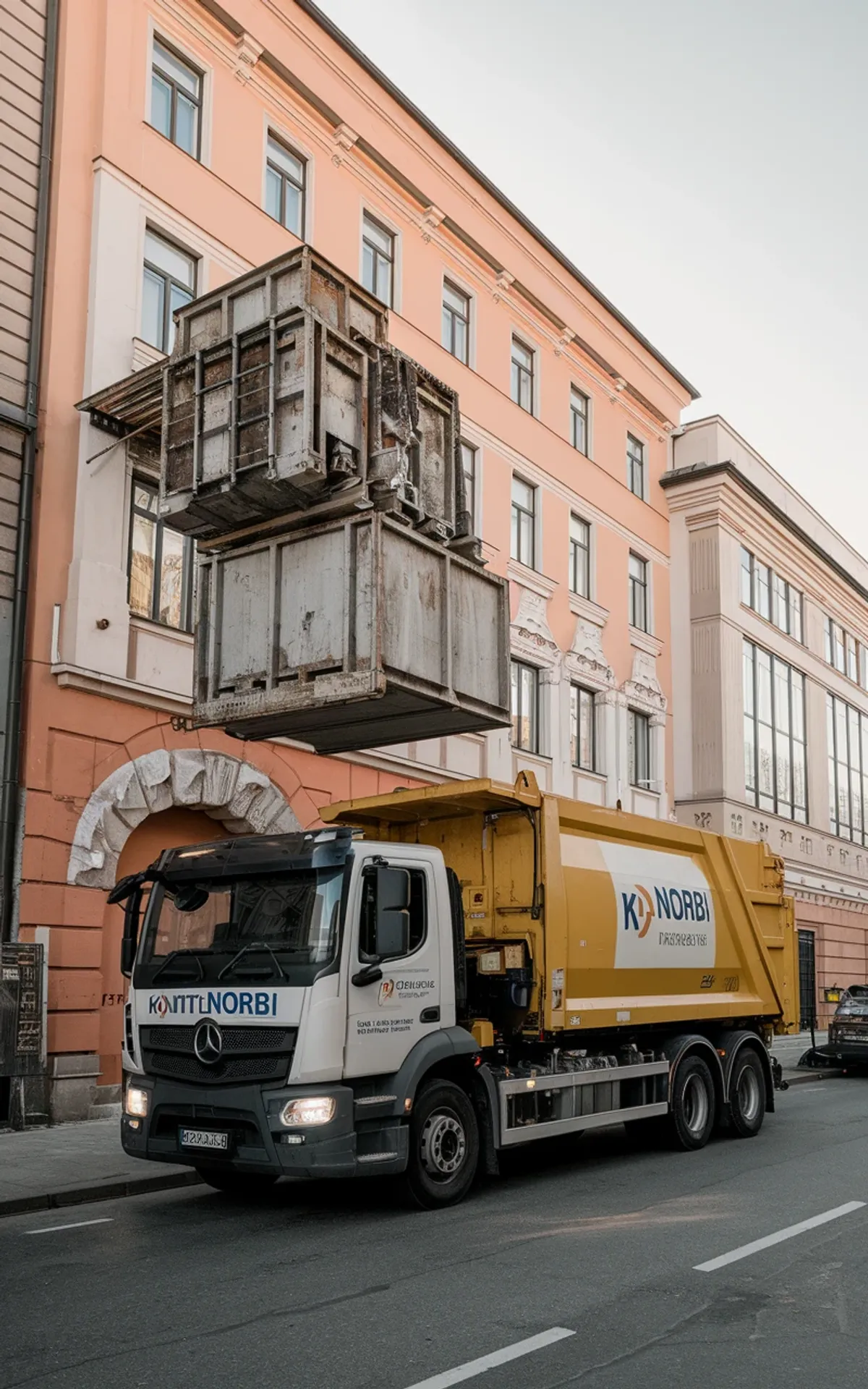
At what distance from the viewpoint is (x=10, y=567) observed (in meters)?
13.5

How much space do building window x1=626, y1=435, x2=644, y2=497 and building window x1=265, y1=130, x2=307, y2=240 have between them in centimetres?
1130

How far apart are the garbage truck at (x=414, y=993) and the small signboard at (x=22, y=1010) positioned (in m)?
3.65

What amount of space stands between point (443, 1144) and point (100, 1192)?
2713 millimetres

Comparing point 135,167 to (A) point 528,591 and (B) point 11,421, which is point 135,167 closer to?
(B) point 11,421

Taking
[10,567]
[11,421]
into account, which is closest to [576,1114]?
[10,567]

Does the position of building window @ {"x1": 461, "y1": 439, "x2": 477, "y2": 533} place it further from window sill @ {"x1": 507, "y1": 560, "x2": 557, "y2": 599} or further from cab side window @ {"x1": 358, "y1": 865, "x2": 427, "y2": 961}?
cab side window @ {"x1": 358, "y1": 865, "x2": 427, "y2": 961}

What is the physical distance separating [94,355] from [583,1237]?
1101 centimetres

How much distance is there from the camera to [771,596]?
33312 millimetres

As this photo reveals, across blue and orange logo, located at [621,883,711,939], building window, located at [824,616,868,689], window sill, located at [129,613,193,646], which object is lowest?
blue and orange logo, located at [621,883,711,939]

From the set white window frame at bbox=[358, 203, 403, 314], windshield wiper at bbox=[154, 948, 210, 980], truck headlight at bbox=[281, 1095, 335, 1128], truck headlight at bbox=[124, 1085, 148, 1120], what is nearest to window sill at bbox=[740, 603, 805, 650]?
white window frame at bbox=[358, 203, 403, 314]

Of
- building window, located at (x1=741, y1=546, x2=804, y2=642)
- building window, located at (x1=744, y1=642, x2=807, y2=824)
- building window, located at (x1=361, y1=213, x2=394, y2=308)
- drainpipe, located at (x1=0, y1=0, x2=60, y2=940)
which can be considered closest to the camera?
drainpipe, located at (x1=0, y1=0, x2=60, y2=940)

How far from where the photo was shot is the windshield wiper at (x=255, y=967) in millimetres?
8305

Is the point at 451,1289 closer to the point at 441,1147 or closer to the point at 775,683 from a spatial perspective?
the point at 441,1147

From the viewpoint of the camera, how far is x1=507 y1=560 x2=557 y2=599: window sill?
2233 centimetres
